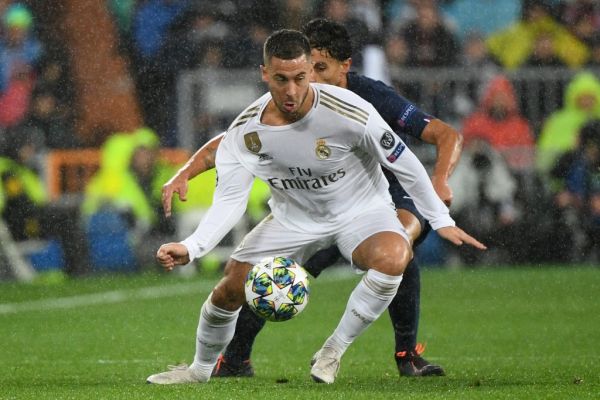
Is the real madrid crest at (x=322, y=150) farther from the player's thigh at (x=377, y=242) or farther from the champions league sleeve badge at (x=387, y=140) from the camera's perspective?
the player's thigh at (x=377, y=242)

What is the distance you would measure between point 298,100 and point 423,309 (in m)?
5.27

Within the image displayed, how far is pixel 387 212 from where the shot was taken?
7.01 meters

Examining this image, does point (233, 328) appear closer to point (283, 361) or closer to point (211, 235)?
point (211, 235)

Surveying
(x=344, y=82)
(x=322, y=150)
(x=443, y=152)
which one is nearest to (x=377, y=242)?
(x=322, y=150)

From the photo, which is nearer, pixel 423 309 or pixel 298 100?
pixel 298 100

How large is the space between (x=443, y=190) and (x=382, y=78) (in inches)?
294

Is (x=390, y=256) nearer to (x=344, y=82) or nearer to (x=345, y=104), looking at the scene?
(x=345, y=104)

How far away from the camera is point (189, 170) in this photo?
706cm

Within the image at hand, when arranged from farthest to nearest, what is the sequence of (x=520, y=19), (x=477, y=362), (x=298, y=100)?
(x=520, y=19)
(x=477, y=362)
(x=298, y=100)

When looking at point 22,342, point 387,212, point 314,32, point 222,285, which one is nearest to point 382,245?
point 387,212

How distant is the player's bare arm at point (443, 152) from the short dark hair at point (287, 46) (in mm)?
897

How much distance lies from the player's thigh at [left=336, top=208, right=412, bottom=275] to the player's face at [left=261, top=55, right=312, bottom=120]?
2.24 ft

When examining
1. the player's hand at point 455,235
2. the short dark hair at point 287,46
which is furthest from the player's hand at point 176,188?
the player's hand at point 455,235

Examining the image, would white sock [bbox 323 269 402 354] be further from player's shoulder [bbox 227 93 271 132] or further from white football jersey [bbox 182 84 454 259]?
player's shoulder [bbox 227 93 271 132]
